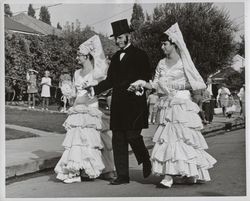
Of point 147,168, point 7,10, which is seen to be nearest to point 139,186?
point 147,168

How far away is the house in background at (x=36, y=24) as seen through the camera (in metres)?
4.19

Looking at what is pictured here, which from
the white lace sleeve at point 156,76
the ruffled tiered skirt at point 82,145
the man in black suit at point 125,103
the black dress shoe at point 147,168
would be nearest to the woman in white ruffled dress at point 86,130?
the ruffled tiered skirt at point 82,145

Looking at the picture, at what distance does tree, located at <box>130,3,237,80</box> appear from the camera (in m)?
4.13

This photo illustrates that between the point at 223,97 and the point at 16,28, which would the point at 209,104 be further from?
the point at 16,28

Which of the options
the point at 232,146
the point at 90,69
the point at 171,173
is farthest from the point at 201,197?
the point at 90,69

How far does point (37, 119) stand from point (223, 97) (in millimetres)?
1522

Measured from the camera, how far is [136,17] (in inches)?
164

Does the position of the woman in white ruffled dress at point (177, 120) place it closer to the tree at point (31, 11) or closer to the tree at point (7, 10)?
the tree at point (31, 11)

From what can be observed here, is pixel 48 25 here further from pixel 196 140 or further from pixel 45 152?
pixel 196 140

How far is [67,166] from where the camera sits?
392 centimetres

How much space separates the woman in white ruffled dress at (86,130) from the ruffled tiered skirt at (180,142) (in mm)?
412

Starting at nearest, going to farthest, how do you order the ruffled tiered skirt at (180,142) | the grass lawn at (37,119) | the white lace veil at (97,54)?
the ruffled tiered skirt at (180,142), the white lace veil at (97,54), the grass lawn at (37,119)

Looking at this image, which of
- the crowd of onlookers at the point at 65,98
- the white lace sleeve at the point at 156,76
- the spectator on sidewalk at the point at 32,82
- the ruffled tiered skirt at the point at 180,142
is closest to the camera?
the ruffled tiered skirt at the point at 180,142

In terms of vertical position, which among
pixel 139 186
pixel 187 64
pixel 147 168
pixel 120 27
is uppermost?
pixel 120 27
